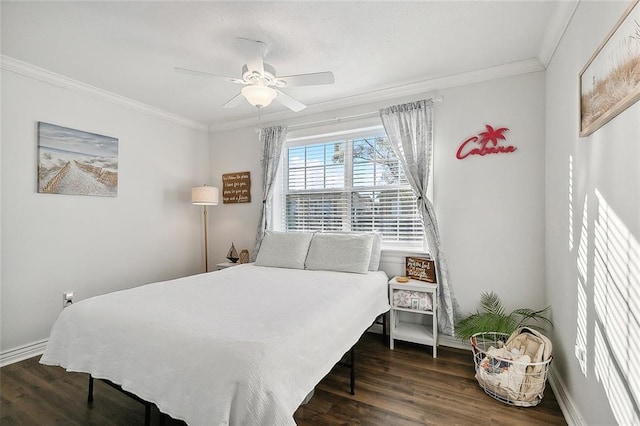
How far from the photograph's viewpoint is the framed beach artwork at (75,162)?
278 cm

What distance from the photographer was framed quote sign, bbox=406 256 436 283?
2.82 meters

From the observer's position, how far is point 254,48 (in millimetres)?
2180

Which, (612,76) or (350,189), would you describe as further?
(350,189)

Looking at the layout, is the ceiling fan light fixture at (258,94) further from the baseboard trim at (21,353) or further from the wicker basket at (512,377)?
the baseboard trim at (21,353)

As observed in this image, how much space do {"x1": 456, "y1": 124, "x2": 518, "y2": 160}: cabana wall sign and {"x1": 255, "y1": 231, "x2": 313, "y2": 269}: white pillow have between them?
5.83 ft

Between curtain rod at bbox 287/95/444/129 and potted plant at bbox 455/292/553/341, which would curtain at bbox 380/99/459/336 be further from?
potted plant at bbox 455/292/553/341

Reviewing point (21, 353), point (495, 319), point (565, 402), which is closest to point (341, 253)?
point (495, 319)

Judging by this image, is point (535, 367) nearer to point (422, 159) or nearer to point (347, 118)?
point (422, 159)

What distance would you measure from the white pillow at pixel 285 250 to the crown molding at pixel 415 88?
5.06ft

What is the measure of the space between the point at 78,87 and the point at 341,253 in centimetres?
311

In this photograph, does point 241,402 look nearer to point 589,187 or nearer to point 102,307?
point 102,307

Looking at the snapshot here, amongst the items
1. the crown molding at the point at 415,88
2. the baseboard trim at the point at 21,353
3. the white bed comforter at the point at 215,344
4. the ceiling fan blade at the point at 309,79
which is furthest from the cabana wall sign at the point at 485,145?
the baseboard trim at the point at 21,353

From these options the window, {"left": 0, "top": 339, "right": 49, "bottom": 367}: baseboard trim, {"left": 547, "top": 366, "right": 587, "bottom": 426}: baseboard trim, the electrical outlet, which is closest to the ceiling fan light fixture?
the window

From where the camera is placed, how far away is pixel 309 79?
2172mm
